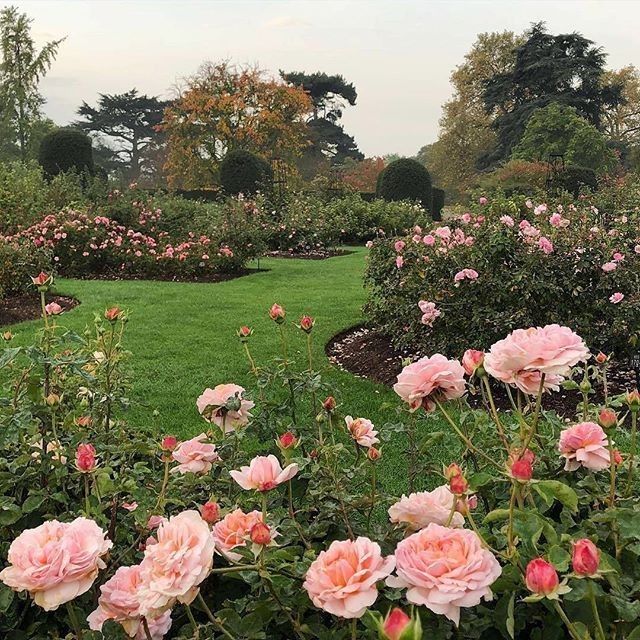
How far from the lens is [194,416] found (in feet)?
12.0

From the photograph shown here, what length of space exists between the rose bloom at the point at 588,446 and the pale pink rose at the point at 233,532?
0.51 m

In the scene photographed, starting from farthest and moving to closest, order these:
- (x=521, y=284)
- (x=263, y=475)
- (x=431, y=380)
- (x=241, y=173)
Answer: (x=241, y=173), (x=521, y=284), (x=431, y=380), (x=263, y=475)

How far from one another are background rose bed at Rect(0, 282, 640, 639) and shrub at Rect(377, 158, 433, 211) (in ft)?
56.2

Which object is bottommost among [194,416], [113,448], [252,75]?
[194,416]

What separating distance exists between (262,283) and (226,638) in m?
7.86

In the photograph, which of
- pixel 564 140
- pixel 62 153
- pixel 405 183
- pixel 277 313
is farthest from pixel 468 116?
pixel 277 313

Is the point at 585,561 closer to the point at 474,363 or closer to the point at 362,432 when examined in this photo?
the point at 474,363

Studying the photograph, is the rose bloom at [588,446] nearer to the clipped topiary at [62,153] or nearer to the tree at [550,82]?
the clipped topiary at [62,153]

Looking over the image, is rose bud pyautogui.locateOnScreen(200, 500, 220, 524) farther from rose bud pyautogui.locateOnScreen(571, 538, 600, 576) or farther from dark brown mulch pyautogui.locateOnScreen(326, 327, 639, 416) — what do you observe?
dark brown mulch pyautogui.locateOnScreen(326, 327, 639, 416)

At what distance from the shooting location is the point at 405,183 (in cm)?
1814

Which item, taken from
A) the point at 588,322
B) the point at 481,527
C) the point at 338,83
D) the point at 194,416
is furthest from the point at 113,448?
the point at 338,83

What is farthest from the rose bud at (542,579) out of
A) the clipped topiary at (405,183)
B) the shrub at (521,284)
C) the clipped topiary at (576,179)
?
the clipped topiary at (405,183)

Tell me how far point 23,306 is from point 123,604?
264 inches

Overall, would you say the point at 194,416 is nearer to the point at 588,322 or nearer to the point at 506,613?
the point at 588,322
